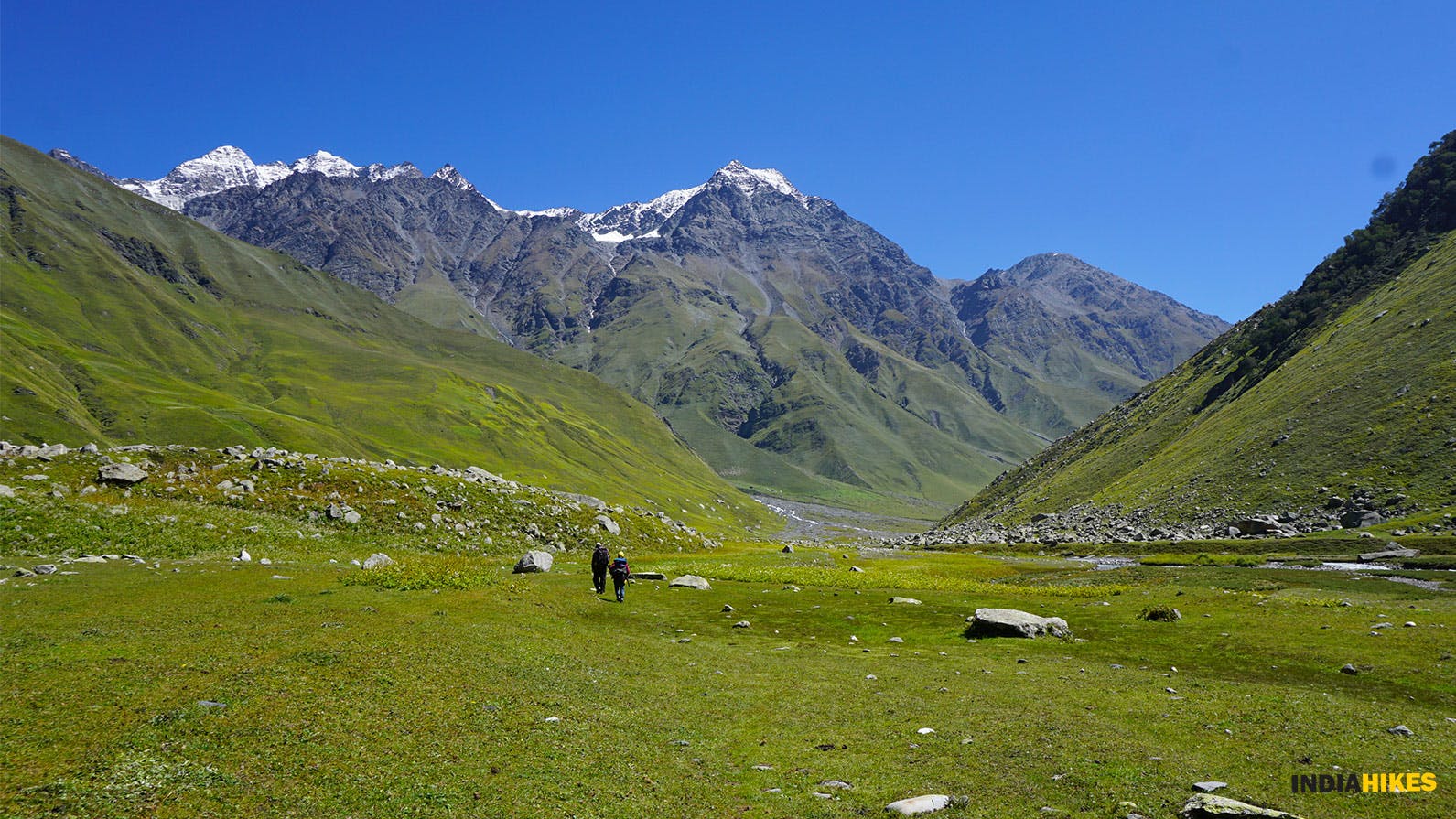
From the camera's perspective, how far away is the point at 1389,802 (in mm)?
11406

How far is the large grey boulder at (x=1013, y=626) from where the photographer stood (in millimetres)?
27984

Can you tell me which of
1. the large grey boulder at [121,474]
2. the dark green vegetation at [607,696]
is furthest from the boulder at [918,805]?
the large grey boulder at [121,474]

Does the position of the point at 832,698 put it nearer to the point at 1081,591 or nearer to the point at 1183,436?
the point at 1081,591

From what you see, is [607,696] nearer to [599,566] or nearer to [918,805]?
[918,805]

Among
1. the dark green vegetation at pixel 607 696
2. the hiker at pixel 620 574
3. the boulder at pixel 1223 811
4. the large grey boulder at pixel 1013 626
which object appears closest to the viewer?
the boulder at pixel 1223 811

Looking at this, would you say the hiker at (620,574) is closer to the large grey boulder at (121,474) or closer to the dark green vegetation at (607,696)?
Answer: the dark green vegetation at (607,696)

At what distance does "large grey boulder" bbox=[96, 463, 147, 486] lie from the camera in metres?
37.1

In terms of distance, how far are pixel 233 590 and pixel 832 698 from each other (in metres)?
21.7

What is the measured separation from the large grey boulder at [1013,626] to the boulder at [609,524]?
36.3 m

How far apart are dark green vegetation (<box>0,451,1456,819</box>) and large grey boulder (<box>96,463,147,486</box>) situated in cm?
237

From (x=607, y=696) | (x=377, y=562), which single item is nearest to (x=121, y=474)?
(x=377, y=562)

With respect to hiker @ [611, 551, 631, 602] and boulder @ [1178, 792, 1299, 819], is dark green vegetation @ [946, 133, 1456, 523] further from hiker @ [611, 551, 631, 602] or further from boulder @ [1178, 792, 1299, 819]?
boulder @ [1178, 792, 1299, 819]

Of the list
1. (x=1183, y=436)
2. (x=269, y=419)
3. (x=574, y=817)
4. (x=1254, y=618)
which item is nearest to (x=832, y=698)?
(x=574, y=817)

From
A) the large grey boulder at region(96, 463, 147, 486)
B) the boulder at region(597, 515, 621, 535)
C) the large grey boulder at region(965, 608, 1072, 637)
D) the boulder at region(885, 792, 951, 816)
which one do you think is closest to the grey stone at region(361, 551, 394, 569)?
the large grey boulder at region(96, 463, 147, 486)
